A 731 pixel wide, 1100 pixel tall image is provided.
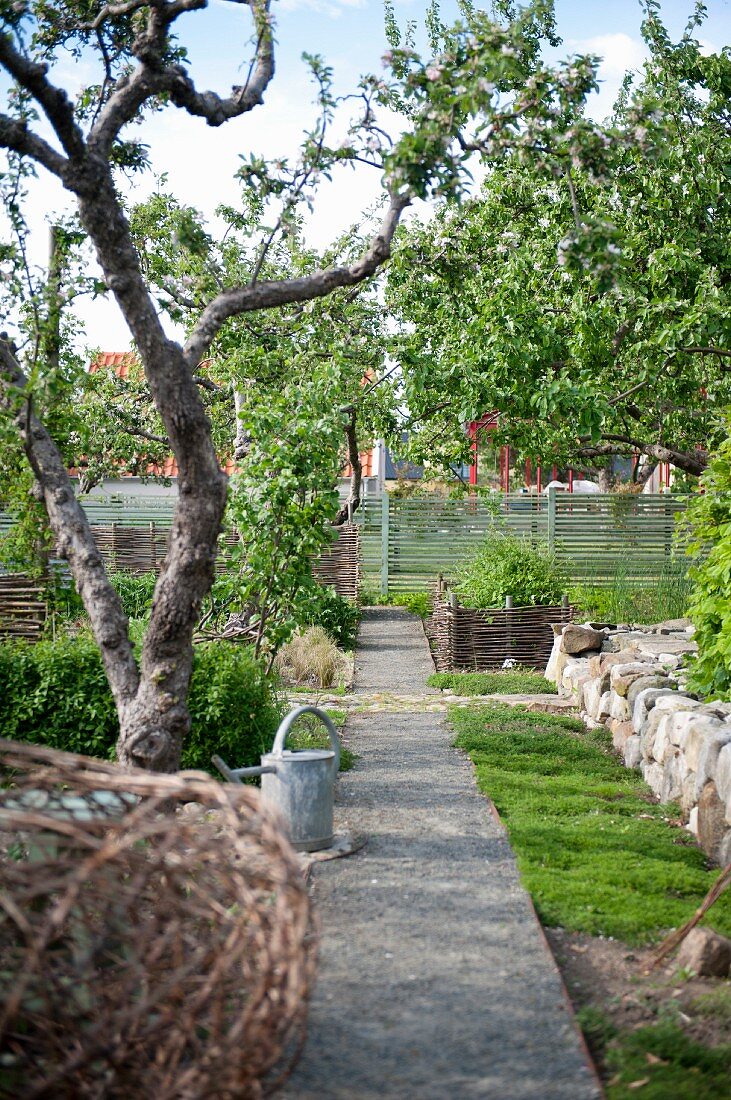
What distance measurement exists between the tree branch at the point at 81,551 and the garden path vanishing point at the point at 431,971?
4.75 ft

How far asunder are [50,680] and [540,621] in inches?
246

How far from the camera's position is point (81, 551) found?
17.7 ft

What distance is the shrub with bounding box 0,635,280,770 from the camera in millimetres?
6301

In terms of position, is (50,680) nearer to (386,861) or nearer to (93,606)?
(93,606)

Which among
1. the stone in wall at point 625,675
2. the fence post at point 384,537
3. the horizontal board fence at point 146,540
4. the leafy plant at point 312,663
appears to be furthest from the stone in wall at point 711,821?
the fence post at point 384,537

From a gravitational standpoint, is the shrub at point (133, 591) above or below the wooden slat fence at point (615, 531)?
below

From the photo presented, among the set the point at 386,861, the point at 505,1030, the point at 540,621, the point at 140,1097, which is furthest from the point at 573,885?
the point at 540,621

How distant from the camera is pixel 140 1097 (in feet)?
8.59

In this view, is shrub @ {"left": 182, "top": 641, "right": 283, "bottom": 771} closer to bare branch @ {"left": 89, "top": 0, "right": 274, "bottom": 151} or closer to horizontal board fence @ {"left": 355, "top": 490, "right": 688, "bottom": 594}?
bare branch @ {"left": 89, "top": 0, "right": 274, "bottom": 151}

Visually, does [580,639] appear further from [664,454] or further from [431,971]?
[431,971]

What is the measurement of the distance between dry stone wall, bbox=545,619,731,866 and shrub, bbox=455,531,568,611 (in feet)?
2.91

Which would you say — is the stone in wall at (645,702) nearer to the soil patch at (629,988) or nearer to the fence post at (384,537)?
the soil patch at (629,988)

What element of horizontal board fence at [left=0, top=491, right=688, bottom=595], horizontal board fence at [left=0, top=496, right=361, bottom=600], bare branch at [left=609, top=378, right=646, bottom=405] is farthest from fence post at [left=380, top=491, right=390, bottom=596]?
bare branch at [left=609, top=378, right=646, bottom=405]

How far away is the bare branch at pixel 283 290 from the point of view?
531 cm
